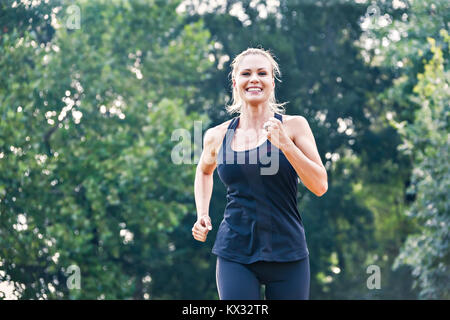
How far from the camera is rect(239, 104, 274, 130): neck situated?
3348mm

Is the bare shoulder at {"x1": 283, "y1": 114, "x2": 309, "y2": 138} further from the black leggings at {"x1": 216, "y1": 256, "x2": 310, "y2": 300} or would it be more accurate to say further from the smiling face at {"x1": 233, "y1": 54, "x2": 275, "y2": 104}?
the black leggings at {"x1": 216, "y1": 256, "x2": 310, "y2": 300}

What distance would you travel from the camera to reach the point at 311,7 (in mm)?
20750

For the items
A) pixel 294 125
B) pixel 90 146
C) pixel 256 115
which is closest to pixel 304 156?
pixel 294 125

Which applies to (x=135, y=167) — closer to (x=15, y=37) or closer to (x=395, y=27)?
(x=15, y=37)

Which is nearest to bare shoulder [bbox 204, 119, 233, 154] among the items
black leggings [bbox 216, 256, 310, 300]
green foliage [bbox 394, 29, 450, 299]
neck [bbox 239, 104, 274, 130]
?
neck [bbox 239, 104, 274, 130]

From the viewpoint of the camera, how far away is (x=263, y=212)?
309 cm

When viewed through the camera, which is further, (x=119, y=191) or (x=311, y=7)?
(x=311, y=7)

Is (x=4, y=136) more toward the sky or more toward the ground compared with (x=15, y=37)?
more toward the ground

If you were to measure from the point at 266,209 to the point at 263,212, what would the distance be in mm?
20

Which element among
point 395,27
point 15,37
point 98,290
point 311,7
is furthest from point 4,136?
point 311,7

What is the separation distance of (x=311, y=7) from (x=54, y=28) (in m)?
8.63

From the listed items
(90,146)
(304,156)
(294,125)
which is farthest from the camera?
(90,146)

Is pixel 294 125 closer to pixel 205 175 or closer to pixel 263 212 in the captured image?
pixel 263 212

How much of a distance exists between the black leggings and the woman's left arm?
362 mm
